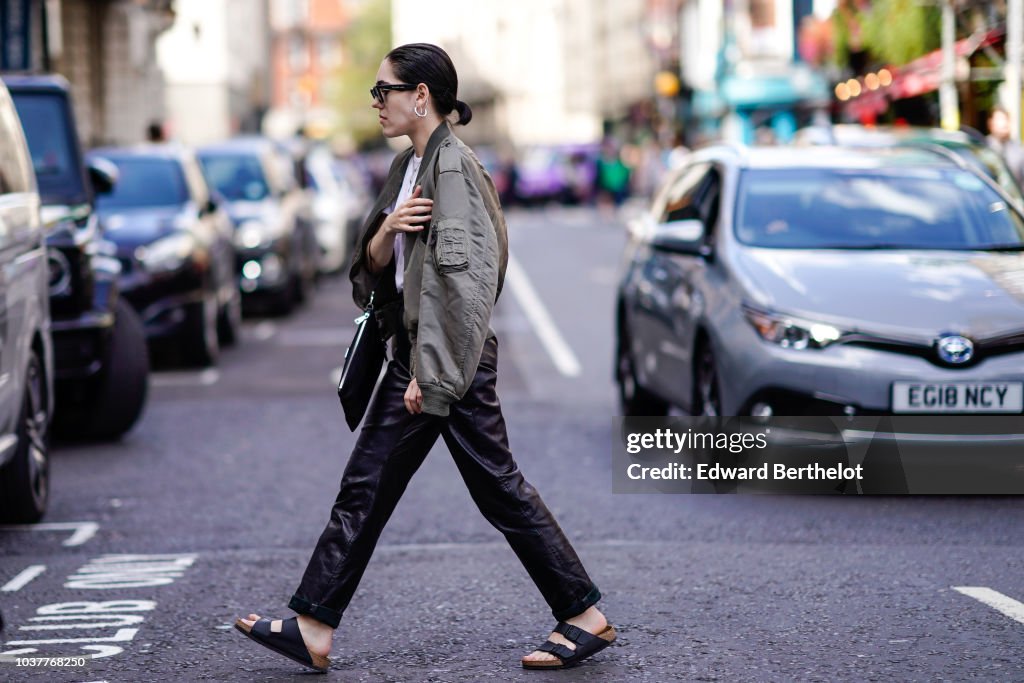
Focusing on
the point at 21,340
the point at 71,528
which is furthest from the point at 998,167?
the point at 21,340

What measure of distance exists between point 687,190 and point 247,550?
383 centimetres

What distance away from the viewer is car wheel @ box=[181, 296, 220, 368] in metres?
14.9

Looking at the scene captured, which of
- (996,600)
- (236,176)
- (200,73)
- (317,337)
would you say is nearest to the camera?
(996,600)

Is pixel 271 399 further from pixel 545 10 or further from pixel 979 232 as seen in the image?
pixel 545 10

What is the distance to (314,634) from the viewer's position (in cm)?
546

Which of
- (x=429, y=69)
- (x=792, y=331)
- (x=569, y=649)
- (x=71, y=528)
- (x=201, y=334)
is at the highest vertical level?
(x=429, y=69)

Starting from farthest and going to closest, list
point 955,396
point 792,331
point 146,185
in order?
point 146,185 < point 792,331 < point 955,396

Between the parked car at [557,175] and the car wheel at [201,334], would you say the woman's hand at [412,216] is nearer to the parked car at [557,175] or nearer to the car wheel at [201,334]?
the car wheel at [201,334]

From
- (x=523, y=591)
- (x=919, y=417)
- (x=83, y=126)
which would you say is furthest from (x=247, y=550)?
(x=83, y=126)

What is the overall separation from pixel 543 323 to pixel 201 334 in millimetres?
4912

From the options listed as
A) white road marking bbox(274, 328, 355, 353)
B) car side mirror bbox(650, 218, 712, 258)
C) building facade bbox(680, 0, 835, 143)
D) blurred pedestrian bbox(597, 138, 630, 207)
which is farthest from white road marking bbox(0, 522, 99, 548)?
blurred pedestrian bbox(597, 138, 630, 207)

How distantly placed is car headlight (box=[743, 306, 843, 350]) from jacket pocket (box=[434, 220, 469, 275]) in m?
3.40

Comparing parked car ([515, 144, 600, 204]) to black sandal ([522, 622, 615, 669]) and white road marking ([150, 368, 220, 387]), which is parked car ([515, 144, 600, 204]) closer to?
white road marking ([150, 368, 220, 387])

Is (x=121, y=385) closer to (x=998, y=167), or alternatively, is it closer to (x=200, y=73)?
(x=998, y=167)
